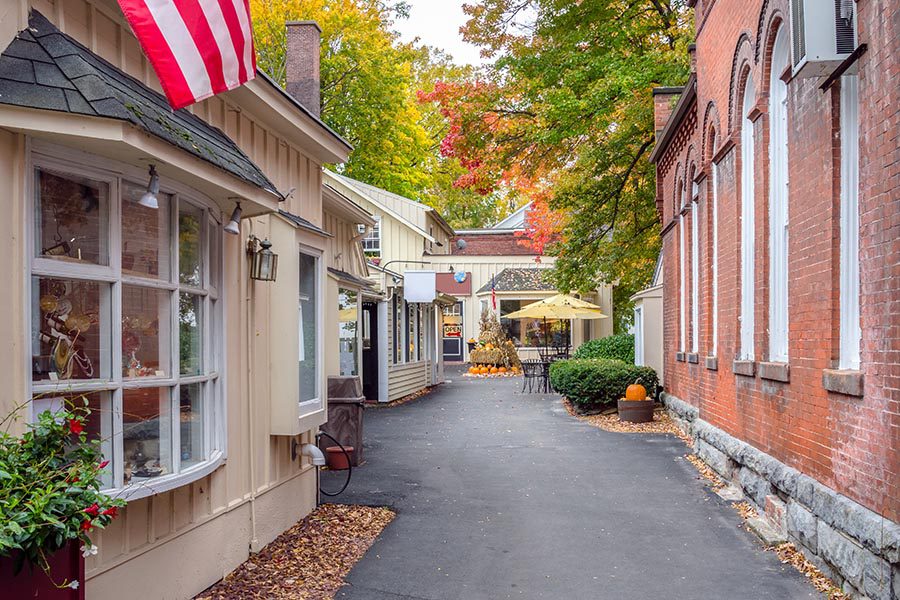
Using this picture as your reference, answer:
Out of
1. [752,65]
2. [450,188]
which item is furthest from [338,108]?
[752,65]

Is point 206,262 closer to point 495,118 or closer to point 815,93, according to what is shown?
point 815,93

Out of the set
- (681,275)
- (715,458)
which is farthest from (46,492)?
(681,275)

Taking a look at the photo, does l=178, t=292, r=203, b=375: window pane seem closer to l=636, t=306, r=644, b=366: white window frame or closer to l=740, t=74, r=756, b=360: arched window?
l=740, t=74, r=756, b=360: arched window

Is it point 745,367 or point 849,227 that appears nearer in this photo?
point 849,227

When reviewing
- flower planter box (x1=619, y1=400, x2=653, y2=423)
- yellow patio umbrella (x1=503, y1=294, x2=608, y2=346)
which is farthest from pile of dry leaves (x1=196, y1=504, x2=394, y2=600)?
yellow patio umbrella (x1=503, y1=294, x2=608, y2=346)

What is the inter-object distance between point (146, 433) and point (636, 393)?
1337 centimetres

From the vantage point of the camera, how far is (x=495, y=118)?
70.5 feet

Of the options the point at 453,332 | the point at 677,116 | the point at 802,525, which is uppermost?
the point at 677,116

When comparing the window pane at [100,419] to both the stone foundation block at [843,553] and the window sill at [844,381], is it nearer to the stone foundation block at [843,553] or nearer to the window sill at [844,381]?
the stone foundation block at [843,553]

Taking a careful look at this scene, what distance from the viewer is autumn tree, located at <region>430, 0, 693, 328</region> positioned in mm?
19094

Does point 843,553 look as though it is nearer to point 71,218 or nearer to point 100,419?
point 100,419

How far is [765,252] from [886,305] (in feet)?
12.2

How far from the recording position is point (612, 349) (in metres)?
23.1

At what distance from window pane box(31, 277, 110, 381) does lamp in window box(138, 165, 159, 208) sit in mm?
551
